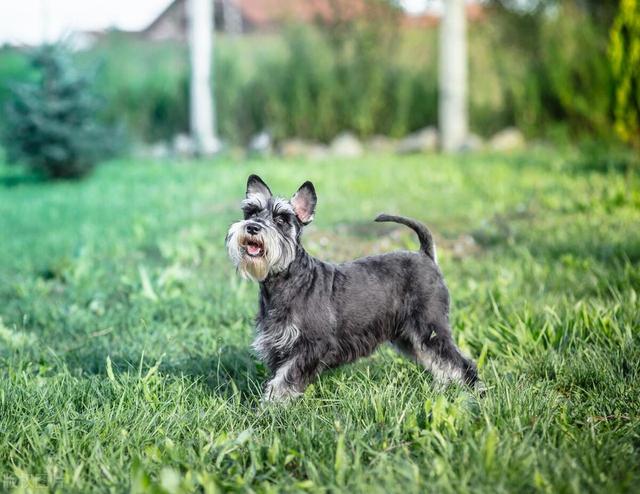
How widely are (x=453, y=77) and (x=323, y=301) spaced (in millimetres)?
11735

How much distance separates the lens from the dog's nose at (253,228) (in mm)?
3330

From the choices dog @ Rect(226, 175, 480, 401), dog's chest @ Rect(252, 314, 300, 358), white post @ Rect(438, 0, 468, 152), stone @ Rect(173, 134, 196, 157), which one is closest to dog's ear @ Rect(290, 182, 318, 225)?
dog @ Rect(226, 175, 480, 401)

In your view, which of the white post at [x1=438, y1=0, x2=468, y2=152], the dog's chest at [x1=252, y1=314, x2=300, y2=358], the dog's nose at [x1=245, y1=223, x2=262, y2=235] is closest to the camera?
the dog's nose at [x1=245, y1=223, x2=262, y2=235]

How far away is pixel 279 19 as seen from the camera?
18.1 metres

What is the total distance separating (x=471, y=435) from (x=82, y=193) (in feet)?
33.6

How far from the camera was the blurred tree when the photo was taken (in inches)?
392

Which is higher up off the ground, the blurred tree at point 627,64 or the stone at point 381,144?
the blurred tree at point 627,64

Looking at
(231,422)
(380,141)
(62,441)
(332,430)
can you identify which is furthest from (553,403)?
(380,141)

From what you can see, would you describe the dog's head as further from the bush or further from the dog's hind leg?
the bush

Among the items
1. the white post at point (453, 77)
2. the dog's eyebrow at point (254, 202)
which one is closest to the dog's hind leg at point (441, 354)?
the dog's eyebrow at point (254, 202)

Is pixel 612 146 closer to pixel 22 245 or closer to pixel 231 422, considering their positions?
pixel 22 245

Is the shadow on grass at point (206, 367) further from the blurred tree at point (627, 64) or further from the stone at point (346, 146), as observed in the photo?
the stone at point (346, 146)

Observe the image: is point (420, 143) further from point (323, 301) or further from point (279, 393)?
point (279, 393)

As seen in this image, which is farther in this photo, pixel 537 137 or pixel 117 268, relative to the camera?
pixel 537 137
